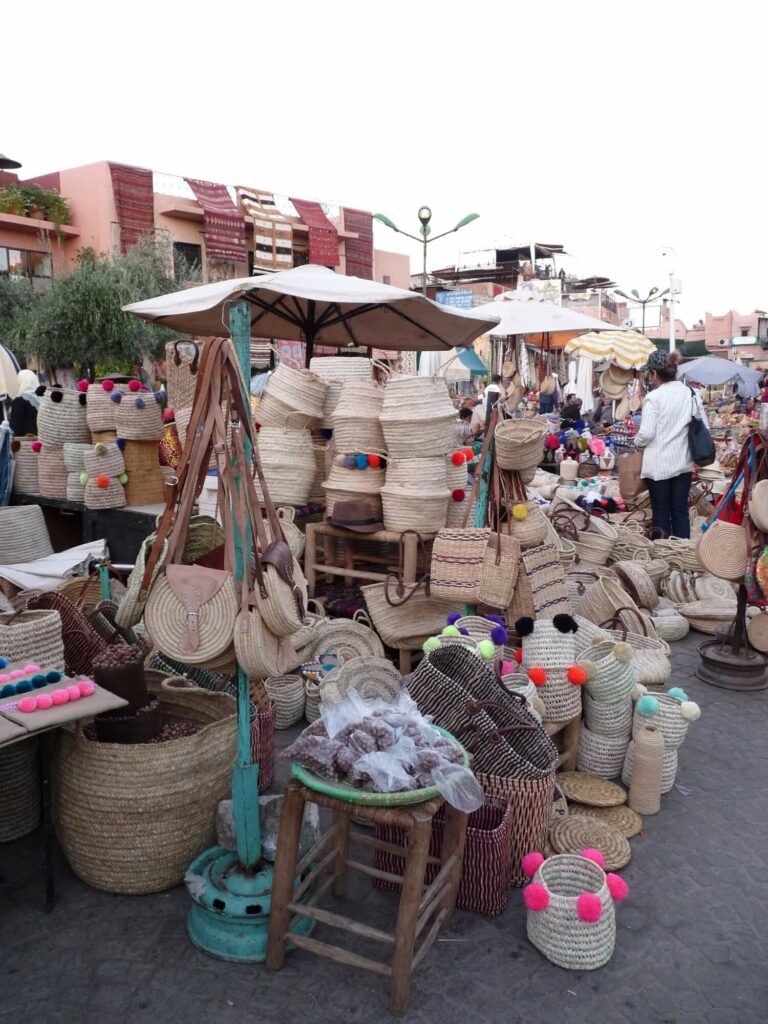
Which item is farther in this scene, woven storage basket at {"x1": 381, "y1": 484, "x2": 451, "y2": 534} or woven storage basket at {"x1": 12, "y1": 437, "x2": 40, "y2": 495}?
woven storage basket at {"x1": 12, "y1": 437, "x2": 40, "y2": 495}

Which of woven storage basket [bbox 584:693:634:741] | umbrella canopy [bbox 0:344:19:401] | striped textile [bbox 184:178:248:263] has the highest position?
striped textile [bbox 184:178:248:263]

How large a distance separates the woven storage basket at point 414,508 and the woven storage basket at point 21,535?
2750mm

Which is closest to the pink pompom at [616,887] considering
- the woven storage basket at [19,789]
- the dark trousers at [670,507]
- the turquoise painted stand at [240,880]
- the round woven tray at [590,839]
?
the round woven tray at [590,839]

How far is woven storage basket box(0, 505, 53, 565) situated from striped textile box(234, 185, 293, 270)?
1936cm

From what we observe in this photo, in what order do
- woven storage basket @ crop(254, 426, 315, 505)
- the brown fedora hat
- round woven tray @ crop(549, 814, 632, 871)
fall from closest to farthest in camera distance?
round woven tray @ crop(549, 814, 632, 871) < the brown fedora hat < woven storage basket @ crop(254, 426, 315, 505)

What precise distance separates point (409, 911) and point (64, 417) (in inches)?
203

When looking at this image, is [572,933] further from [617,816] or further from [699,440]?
[699,440]

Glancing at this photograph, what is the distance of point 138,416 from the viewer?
A: 19.1 ft

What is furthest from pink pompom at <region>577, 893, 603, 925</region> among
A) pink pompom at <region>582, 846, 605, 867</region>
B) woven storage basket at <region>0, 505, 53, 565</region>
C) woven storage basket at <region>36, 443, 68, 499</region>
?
woven storage basket at <region>36, 443, 68, 499</region>

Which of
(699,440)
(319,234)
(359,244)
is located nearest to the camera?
(699,440)

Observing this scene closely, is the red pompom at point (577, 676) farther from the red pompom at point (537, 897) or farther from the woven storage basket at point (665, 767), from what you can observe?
the red pompom at point (537, 897)

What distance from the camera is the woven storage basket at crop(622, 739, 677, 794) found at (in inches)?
130

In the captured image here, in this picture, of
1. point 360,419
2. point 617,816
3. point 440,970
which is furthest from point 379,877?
point 360,419

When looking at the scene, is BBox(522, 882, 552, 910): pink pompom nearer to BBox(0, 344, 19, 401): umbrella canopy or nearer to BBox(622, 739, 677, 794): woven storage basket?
BBox(622, 739, 677, 794): woven storage basket
